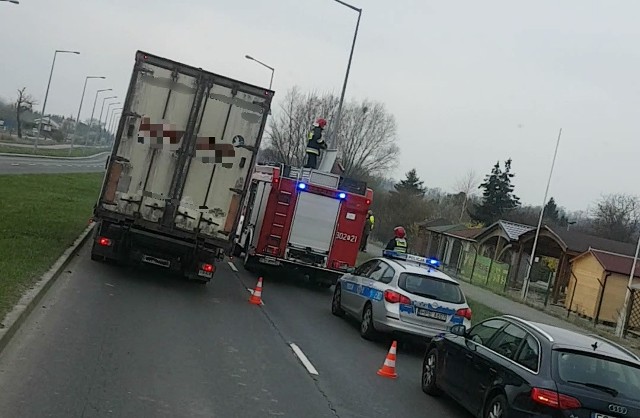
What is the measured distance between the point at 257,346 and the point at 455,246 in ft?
142

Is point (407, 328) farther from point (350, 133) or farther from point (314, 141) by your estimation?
point (350, 133)

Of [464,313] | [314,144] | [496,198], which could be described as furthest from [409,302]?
[496,198]

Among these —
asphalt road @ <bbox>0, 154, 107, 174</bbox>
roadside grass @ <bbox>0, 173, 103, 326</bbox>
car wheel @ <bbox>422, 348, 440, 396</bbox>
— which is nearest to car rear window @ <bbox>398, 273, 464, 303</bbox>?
car wheel @ <bbox>422, 348, 440, 396</bbox>

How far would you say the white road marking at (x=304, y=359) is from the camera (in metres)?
9.45

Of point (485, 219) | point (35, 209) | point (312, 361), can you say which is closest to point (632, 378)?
point (312, 361)

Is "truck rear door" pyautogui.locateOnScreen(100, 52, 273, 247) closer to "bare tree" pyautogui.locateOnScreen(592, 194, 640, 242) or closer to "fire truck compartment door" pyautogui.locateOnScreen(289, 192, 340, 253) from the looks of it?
"fire truck compartment door" pyautogui.locateOnScreen(289, 192, 340, 253)

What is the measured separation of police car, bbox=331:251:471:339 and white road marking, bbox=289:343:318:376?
80.6 inches

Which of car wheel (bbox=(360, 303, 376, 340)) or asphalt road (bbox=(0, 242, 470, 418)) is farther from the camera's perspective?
car wheel (bbox=(360, 303, 376, 340))

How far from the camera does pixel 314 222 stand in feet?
61.1

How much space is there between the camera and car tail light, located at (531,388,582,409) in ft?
22.0

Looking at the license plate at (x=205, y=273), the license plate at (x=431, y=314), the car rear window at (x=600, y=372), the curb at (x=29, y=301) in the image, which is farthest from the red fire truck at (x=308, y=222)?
the car rear window at (x=600, y=372)

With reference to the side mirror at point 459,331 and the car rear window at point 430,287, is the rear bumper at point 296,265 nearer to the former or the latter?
the car rear window at point 430,287

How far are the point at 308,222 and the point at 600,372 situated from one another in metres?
11.9

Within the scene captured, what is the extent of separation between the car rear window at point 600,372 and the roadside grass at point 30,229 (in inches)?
238
